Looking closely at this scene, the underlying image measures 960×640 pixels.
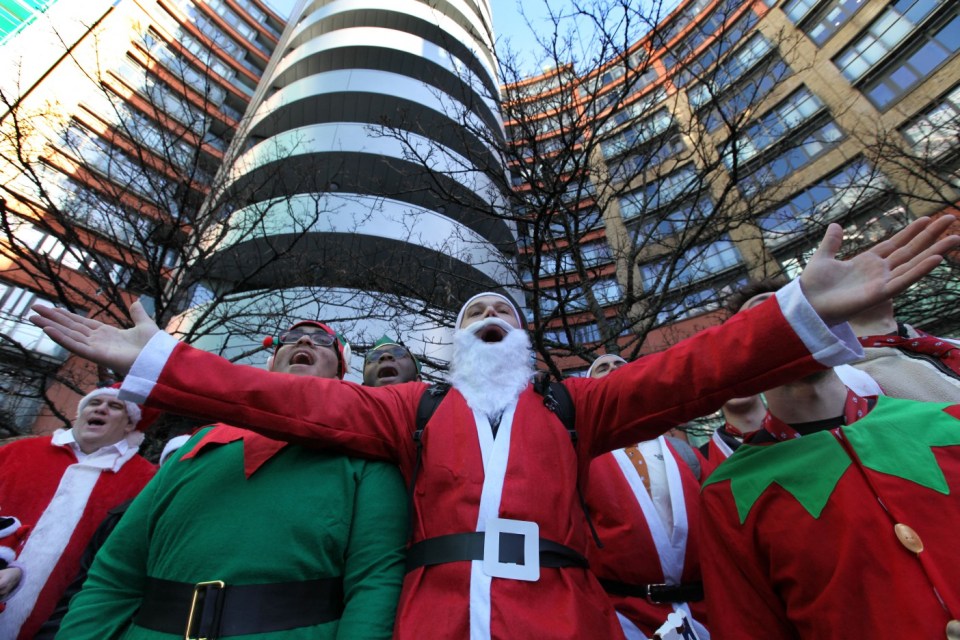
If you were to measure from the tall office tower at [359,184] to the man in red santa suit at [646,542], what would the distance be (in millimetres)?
4689

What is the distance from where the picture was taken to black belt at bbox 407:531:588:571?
1.34m

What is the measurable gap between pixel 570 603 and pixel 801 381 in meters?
1.15

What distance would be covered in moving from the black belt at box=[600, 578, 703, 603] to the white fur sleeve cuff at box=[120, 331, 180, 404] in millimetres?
2310

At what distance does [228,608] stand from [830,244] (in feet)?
7.48

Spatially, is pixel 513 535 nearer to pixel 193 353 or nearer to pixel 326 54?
pixel 193 353

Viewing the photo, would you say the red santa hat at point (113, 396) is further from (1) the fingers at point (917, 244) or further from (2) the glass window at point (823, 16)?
(2) the glass window at point (823, 16)

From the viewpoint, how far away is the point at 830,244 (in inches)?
54.7

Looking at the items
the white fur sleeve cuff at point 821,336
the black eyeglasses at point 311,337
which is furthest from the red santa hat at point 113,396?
the white fur sleeve cuff at point 821,336

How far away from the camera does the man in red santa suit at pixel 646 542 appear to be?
2.11 m

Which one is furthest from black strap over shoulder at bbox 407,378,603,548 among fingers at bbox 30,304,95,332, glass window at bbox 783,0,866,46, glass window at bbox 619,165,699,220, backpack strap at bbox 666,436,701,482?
glass window at bbox 783,0,866,46

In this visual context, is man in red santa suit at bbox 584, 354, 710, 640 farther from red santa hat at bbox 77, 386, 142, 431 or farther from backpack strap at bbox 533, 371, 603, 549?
red santa hat at bbox 77, 386, 142, 431

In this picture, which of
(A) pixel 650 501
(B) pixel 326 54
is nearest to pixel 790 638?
(A) pixel 650 501

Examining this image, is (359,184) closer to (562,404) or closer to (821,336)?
(562,404)

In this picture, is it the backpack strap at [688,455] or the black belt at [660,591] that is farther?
the backpack strap at [688,455]
